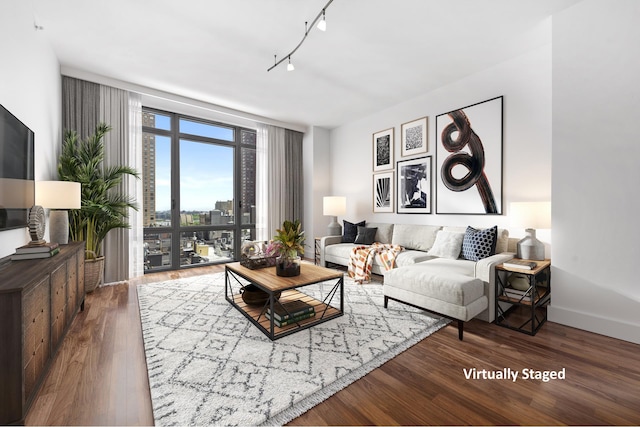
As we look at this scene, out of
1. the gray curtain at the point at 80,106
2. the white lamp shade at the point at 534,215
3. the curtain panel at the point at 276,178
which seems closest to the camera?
the white lamp shade at the point at 534,215

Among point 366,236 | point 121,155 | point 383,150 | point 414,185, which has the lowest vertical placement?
Answer: point 366,236

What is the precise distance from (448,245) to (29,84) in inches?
175

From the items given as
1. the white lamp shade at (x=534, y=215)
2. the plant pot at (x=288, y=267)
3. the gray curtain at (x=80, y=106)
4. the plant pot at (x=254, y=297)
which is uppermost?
the gray curtain at (x=80, y=106)

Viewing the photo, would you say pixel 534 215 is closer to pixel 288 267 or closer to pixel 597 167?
pixel 597 167

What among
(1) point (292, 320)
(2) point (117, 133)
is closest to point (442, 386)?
(1) point (292, 320)

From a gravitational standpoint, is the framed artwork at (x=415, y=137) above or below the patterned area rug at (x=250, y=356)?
above

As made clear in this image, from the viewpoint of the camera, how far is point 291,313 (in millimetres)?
2326

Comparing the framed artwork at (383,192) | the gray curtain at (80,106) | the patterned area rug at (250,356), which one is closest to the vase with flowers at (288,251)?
the patterned area rug at (250,356)

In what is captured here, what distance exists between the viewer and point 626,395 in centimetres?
156

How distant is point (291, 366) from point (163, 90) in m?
4.17

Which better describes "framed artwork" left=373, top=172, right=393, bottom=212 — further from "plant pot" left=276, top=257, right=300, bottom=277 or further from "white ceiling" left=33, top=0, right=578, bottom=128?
"plant pot" left=276, top=257, right=300, bottom=277

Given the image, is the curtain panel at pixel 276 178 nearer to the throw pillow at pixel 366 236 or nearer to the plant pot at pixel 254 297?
the throw pillow at pixel 366 236

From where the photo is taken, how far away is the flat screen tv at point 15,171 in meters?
1.79

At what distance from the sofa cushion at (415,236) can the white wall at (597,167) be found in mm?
1480
